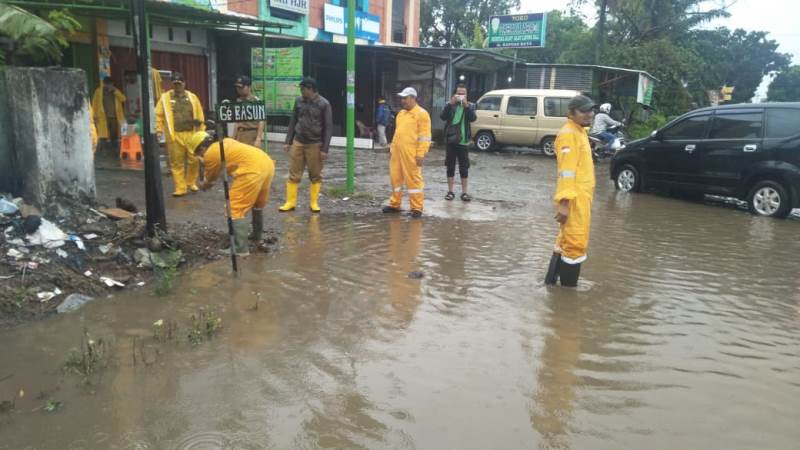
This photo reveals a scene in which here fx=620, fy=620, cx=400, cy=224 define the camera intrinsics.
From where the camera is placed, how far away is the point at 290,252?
607cm

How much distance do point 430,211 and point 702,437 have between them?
582cm

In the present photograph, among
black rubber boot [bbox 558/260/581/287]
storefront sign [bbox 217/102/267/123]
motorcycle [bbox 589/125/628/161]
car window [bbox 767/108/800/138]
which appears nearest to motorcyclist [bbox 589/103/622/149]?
motorcycle [bbox 589/125/628/161]

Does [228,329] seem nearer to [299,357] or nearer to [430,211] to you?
[299,357]

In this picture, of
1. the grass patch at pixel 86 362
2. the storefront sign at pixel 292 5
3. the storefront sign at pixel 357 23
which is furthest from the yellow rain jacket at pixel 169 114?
the storefront sign at pixel 357 23

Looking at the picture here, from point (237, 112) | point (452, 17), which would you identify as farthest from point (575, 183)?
point (452, 17)

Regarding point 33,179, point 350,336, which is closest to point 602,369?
point 350,336

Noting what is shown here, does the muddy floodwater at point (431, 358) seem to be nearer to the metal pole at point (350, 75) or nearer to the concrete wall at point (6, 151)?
the concrete wall at point (6, 151)

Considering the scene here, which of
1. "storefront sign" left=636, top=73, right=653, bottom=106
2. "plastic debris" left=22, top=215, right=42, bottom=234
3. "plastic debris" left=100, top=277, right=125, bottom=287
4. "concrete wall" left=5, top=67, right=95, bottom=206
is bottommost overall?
"plastic debris" left=100, top=277, right=125, bottom=287

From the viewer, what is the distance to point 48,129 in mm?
5312

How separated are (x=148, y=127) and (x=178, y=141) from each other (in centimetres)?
308

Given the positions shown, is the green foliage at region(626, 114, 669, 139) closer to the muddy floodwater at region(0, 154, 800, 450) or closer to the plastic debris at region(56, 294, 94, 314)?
the muddy floodwater at region(0, 154, 800, 450)

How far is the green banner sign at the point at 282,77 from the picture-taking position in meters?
13.9

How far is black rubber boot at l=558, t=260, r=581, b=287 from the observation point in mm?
5004

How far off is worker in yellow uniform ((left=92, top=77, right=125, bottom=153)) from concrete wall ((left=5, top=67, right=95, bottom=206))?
252 inches
